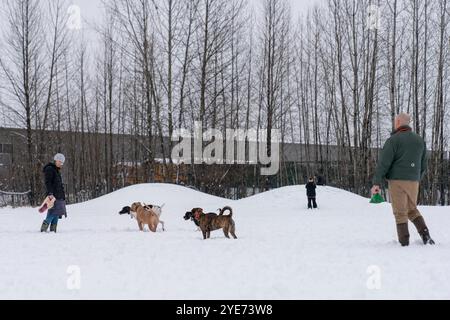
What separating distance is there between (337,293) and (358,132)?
74.1 ft

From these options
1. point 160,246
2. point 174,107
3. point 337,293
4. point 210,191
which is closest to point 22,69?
point 174,107

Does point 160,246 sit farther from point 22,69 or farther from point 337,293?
point 22,69

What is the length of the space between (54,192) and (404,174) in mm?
6986

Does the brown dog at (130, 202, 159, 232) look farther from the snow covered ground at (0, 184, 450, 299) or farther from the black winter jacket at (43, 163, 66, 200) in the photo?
the black winter jacket at (43, 163, 66, 200)

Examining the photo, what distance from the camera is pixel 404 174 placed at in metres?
6.04

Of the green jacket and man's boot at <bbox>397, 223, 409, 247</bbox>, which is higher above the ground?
the green jacket

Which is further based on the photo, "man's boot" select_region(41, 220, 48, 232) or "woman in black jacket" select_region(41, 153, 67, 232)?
"woman in black jacket" select_region(41, 153, 67, 232)

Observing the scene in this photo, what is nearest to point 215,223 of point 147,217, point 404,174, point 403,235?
point 147,217

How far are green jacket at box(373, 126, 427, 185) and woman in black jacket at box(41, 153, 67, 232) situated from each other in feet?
21.3

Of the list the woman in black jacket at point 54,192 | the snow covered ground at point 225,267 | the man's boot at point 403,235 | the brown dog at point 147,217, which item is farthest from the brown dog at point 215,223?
the woman in black jacket at point 54,192

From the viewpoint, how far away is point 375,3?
23.8m

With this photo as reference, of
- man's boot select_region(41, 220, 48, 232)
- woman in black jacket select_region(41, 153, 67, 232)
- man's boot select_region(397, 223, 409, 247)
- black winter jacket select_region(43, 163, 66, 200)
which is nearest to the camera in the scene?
man's boot select_region(397, 223, 409, 247)

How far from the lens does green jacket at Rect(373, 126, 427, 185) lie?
6.05m

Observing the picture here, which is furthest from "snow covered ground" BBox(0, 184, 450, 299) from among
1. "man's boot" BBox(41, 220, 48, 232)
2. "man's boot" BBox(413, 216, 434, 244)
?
"man's boot" BBox(41, 220, 48, 232)
